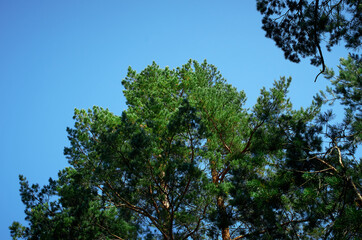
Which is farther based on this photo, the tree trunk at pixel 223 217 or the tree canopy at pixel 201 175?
the tree trunk at pixel 223 217

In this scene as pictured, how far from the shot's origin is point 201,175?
18.3ft

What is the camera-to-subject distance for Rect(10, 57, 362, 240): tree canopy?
400 centimetres

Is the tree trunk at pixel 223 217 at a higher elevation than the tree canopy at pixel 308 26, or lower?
lower

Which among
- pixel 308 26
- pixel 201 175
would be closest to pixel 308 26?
pixel 308 26

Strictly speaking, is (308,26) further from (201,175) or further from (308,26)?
(201,175)

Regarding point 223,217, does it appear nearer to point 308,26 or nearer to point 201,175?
point 201,175

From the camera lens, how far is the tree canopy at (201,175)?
4000 millimetres

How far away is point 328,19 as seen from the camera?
4.34 m


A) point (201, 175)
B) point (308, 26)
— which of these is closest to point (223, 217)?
point (201, 175)

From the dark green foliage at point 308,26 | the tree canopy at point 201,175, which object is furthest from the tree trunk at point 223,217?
the dark green foliage at point 308,26

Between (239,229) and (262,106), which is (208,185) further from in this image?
(262,106)

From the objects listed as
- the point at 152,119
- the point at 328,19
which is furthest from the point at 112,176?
the point at 328,19

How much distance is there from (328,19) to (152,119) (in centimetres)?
396

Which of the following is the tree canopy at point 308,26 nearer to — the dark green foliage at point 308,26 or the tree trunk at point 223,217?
the dark green foliage at point 308,26
